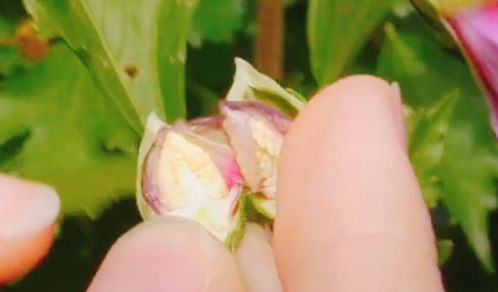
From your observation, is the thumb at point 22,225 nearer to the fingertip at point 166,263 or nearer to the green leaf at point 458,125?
the fingertip at point 166,263

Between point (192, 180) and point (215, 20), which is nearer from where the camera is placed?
point (192, 180)

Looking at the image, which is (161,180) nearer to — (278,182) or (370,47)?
(278,182)

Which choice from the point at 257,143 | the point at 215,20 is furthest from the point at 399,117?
the point at 215,20

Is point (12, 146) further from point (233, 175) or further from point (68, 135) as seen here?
point (233, 175)

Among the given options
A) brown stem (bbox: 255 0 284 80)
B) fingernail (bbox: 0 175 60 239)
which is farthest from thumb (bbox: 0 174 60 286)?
brown stem (bbox: 255 0 284 80)

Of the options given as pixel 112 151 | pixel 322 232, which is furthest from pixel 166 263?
pixel 112 151
